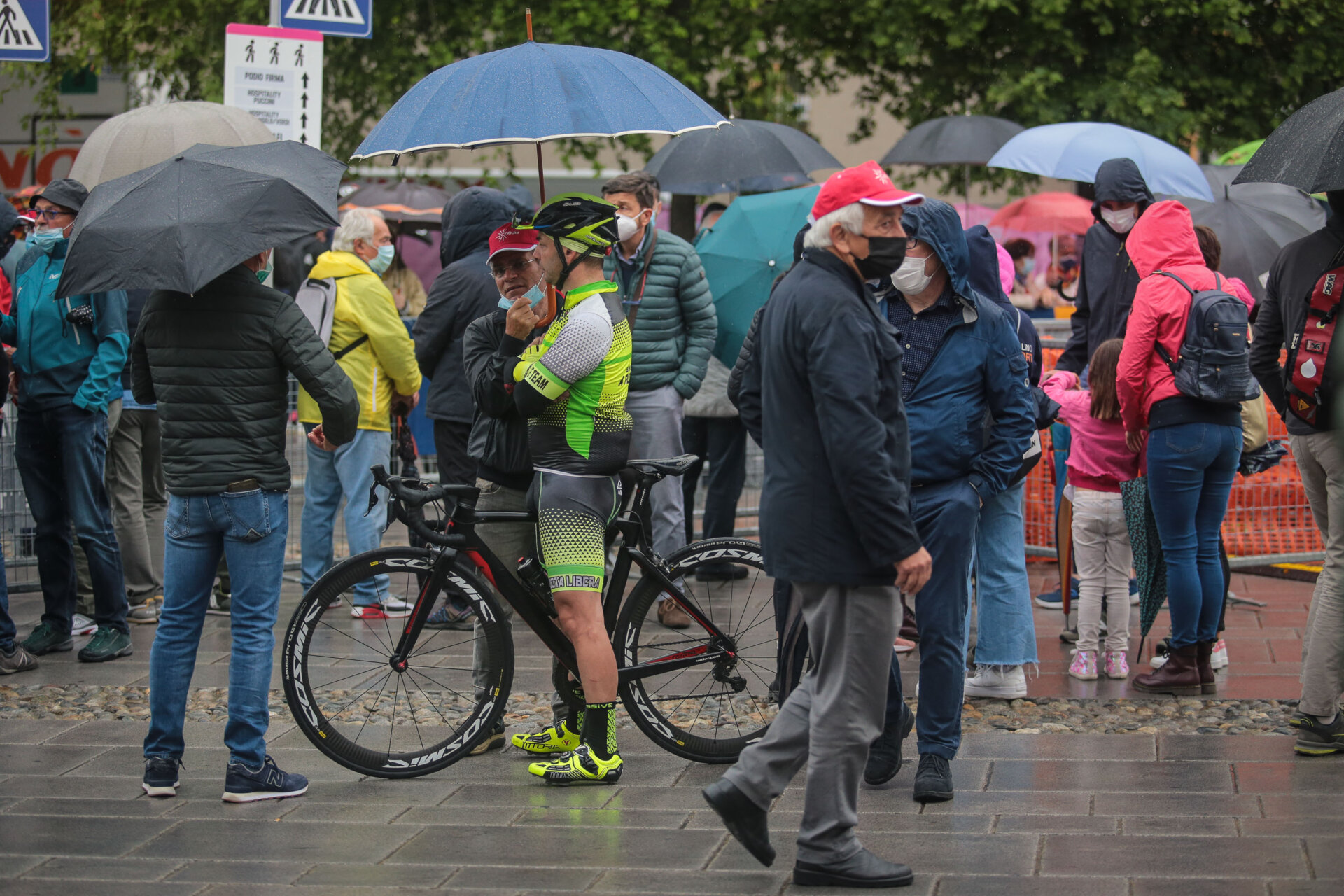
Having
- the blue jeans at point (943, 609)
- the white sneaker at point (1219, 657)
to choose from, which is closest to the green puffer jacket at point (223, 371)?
the blue jeans at point (943, 609)

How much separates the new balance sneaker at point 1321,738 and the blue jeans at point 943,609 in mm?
1364

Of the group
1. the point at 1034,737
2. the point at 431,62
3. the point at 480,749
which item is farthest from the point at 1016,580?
the point at 431,62

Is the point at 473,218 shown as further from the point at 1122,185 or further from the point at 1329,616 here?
the point at 1329,616

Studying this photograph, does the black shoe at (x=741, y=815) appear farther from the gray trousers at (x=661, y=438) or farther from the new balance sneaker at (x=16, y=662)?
the new balance sneaker at (x=16, y=662)

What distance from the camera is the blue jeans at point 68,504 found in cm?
759

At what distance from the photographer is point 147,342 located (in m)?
5.32

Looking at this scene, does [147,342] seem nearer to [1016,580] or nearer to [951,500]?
[951,500]

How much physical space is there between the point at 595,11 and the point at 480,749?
14.1 m

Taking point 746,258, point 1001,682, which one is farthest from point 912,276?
point 746,258

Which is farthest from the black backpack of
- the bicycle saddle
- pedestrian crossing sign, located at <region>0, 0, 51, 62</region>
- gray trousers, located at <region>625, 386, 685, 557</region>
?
pedestrian crossing sign, located at <region>0, 0, 51, 62</region>

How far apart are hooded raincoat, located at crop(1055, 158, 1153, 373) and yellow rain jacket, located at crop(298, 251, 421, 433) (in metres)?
3.50

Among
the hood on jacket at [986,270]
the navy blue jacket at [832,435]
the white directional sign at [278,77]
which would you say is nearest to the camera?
the navy blue jacket at [832,435]

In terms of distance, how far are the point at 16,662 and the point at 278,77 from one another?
11.6ft

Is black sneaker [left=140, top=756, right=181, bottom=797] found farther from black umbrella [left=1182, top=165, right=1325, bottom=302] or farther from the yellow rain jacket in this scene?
black umbrella [left=1182, top=165, right=1325, bottom=302]
